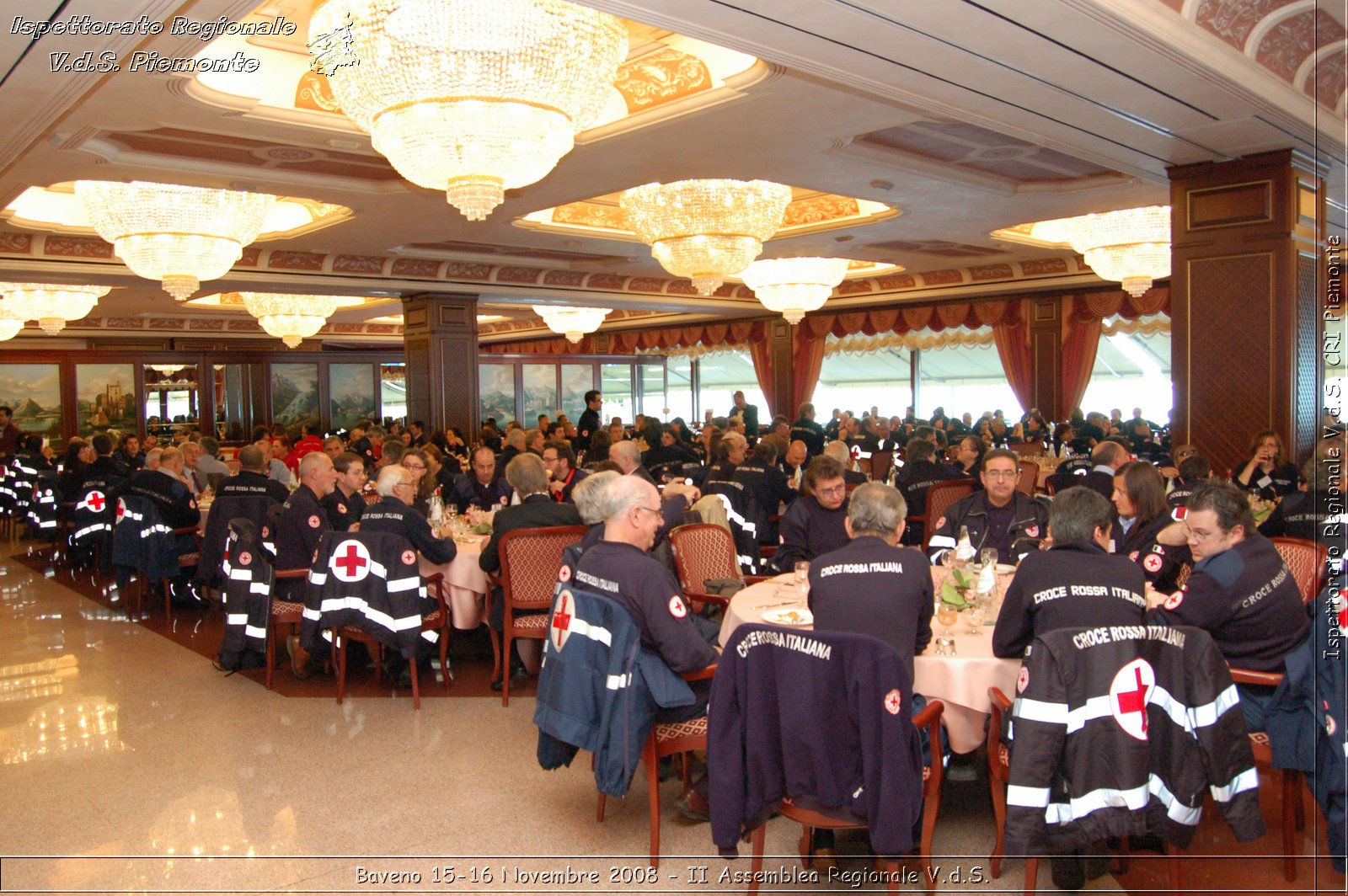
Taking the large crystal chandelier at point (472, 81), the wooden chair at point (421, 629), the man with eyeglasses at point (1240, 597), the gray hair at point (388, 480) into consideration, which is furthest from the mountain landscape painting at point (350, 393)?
the man with eyeglasses at point (1240, 597)

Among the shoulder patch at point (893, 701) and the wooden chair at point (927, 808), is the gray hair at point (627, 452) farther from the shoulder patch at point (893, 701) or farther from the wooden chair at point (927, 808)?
the shoulder patch at point (893, 701)

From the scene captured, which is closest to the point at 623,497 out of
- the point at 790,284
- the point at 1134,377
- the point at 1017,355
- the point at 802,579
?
the point at 802,579

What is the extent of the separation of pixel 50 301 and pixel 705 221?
31.5 feet

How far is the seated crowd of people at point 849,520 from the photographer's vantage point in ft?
10.0

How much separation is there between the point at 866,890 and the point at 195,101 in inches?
207

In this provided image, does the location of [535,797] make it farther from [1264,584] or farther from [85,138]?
[85,138]

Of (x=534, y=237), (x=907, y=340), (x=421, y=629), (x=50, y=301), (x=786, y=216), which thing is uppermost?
(x=786, y=216)

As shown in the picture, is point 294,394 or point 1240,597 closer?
point 1240,597

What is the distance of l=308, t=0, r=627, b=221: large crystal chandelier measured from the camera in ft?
13.4

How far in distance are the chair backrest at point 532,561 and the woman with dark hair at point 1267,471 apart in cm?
451

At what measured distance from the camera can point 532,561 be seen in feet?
16.4

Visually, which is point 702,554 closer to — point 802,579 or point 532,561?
point 802,579

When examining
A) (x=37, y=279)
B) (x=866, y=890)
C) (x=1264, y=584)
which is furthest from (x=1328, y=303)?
(x=37, y=279)

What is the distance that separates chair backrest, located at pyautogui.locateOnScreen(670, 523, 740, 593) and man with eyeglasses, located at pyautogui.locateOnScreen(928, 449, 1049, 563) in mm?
1085
